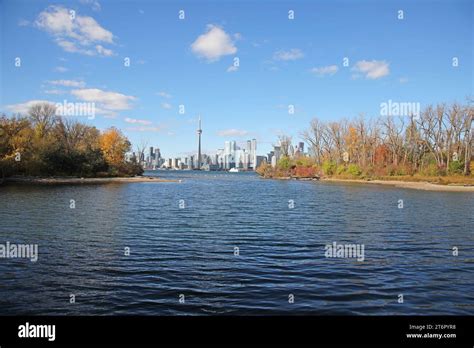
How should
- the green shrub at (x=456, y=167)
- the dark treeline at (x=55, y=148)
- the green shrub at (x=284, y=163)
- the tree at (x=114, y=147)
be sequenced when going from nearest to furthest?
1. the dark treeline at (x=55, y=148)
2. the green shrub at (x=456, y=167)
3. the tree at (x=114, y=147)
4. the green shrub at (x=284, y=163)

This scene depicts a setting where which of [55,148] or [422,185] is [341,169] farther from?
[55,148]

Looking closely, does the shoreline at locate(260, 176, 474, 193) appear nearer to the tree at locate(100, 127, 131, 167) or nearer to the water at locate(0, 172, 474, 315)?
the water at locate(0, 172, 474, 315)

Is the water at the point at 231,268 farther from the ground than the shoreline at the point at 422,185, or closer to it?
closer to it

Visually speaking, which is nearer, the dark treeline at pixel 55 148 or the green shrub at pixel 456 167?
the dark treeline at pixel 55 148

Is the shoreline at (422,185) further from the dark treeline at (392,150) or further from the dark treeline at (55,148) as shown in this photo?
the dark treeline at (55,148)

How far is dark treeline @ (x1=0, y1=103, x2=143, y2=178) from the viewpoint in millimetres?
70375

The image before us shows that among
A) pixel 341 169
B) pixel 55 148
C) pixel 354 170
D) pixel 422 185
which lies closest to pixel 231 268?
pixel 422 185

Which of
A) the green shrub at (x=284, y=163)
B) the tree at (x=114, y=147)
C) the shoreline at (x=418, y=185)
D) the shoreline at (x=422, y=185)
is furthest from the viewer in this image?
the green shrub at (x=284, y=163)

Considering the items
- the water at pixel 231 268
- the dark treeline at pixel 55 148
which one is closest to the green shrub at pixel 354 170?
the dark treeline at pixel 55 148

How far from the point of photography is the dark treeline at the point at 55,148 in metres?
70.4

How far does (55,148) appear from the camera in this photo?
263 feet
